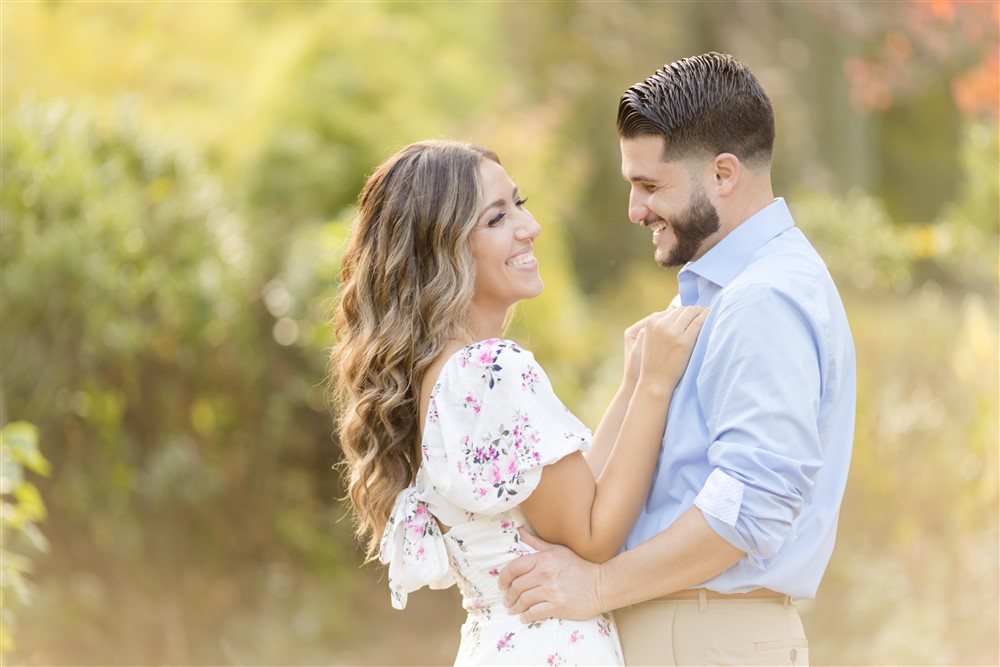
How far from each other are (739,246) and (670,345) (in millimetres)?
268

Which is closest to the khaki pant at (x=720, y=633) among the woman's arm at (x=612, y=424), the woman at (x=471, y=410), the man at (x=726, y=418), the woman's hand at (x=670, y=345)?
the man at (x=726, y=418)

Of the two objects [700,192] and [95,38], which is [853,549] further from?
[95,38]

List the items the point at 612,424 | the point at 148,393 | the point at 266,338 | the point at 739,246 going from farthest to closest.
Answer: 1. the point at 266,338
2. the point at 148,393
3. the point at 612,424
4. the point at 739,246

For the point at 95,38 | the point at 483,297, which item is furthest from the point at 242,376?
the point at 483,297

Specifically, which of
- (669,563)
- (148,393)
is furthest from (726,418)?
(148,393)

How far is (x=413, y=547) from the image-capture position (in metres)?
2.40

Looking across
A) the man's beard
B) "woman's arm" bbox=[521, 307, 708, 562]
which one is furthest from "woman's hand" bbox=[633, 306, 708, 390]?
the man's beard

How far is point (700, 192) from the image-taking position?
2.39 metres

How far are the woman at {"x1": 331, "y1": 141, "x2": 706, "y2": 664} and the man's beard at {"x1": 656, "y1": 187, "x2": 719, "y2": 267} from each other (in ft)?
0.55

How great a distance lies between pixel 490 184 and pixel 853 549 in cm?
471

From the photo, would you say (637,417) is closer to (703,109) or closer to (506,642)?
(506,642)

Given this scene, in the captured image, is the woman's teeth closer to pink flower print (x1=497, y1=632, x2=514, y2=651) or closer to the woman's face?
the woman's face

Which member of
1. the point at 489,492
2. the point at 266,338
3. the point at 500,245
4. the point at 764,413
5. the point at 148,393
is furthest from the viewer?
the point at 266,338

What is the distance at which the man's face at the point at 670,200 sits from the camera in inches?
93.7
